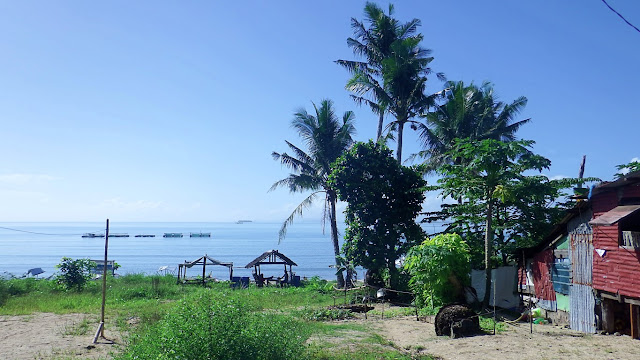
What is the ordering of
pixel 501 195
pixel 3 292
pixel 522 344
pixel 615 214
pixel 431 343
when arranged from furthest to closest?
pixel 3 292 < pixel 501 195 < pixel 431 343 < pixel 522 344 < pixel 615 214

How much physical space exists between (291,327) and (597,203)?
10.3m

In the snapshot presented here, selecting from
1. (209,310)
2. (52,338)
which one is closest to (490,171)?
(209,310)

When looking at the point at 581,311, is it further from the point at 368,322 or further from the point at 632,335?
the point at 368,322

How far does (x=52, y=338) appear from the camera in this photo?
14172 millimetres

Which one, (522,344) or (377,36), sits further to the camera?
(377,36)

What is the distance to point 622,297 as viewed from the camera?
12.8m

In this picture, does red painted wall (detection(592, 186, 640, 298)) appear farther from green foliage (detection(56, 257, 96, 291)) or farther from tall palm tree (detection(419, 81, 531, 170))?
green foliage (detection(56, 257, 96, 291))

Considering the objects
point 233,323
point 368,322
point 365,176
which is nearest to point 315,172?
point 365,176

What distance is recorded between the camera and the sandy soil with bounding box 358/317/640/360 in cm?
1140

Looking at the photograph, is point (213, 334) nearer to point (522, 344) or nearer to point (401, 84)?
point (522, 344)

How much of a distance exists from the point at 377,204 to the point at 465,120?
7822 millimetres

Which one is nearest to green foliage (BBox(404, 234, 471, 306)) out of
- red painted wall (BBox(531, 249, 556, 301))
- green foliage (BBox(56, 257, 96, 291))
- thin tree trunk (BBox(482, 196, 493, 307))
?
thin tree trunk (BBox(482, 196, 493, 307))

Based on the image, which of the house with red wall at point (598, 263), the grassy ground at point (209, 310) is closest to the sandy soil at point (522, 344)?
the house with red wall at point (598, 263)

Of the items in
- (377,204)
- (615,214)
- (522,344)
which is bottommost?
(522,344)
